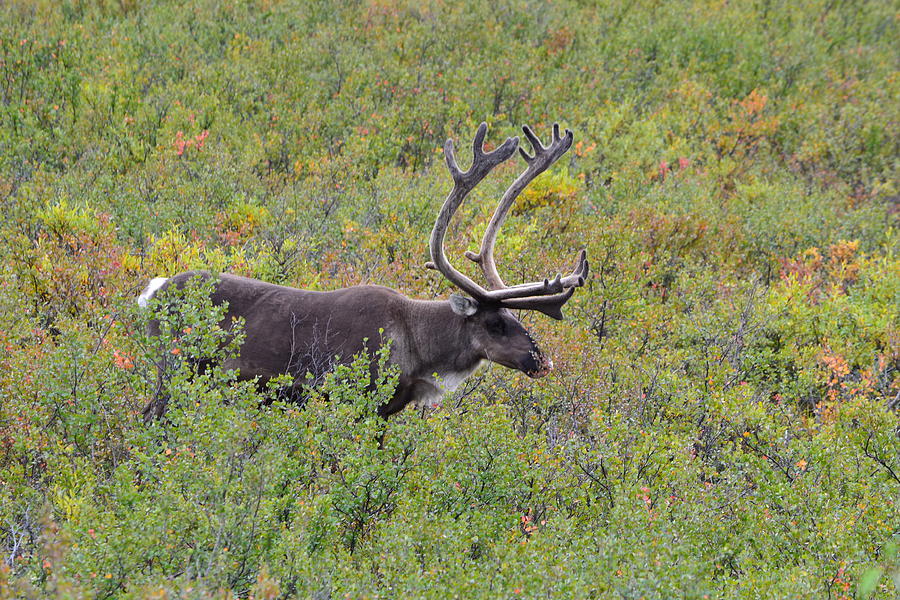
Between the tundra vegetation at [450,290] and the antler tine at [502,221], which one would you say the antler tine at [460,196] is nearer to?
the antler tine at [502,221]

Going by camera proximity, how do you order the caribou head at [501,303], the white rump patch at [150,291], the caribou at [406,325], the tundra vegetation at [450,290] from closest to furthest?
the tundra vegetation at [450,290] → the caribou at [406,325] → the caribou head at [501,303] → the white rump patch at [150,291]

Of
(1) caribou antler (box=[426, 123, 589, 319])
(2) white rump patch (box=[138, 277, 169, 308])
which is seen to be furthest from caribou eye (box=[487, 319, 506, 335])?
(2) white rump patch (box=[138, 277, 169, 308])

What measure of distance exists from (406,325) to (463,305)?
1.62 feet

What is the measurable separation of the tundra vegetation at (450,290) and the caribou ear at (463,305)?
74cm

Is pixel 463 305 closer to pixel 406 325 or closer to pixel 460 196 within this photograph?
pixel 406 325

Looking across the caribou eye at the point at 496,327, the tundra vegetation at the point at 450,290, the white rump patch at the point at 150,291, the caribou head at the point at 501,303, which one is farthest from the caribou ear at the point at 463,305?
the white rump patch at the point at 150,291

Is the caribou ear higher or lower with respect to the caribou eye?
higher

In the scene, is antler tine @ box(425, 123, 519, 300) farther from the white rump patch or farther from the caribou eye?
the white rump patch

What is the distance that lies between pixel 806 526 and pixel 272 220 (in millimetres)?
8613

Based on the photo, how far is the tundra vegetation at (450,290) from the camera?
4.41 metres

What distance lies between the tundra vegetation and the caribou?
12.0 inches

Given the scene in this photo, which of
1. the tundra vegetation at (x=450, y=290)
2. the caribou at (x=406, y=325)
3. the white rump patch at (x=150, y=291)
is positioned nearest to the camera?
the tundra vegetation at (x=450, y=290)

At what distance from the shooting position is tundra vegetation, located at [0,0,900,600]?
4.41 metres

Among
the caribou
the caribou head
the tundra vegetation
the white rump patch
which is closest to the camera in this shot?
the tundra vegetation
